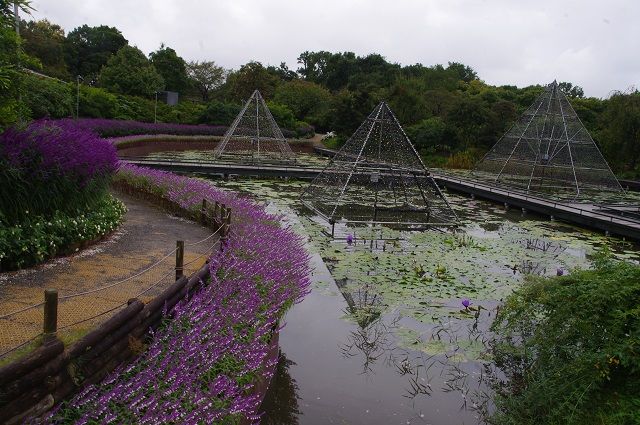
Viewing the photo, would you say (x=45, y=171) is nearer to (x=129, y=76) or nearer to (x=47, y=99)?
(x=47, y=99)

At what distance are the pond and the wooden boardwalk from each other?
1458 mm

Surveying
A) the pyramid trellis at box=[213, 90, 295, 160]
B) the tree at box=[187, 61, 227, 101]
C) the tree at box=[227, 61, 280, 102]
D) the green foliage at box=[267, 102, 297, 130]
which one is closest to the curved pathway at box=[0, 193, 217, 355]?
the pyramid trellis at box=[213, 90, 295, 160]

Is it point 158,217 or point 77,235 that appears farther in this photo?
point 158,217

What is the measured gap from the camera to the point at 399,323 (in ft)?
25.1

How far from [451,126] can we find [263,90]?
29008 millimetres

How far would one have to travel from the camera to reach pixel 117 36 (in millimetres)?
66312

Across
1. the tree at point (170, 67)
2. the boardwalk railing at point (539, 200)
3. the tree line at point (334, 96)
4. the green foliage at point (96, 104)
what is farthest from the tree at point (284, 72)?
the boardwalk railing at point (539, 200)

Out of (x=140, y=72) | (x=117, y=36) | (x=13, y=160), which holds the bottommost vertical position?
(x=13, y=160)

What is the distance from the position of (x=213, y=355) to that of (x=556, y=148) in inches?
875

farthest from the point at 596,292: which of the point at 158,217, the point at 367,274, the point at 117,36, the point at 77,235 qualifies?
the point at 117,36

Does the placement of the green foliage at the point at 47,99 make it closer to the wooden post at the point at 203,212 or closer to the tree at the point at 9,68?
the wooden post at the point at 203,212

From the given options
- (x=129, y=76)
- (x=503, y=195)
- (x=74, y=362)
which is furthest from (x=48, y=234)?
(x=129, y=76)

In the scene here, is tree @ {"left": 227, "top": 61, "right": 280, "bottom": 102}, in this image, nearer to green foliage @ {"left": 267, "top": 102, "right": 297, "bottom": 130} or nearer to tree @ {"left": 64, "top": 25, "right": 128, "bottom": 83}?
green foliage @ {"left": 267, "top": 102, "right": 297, "bottom": 130}

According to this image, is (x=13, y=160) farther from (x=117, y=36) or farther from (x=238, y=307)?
(x=117, y=36)
